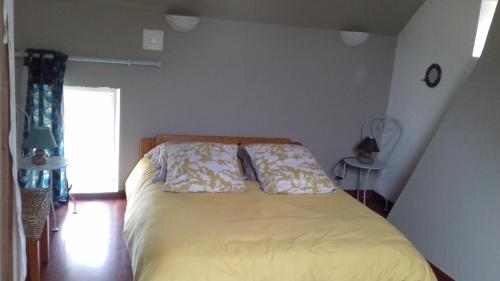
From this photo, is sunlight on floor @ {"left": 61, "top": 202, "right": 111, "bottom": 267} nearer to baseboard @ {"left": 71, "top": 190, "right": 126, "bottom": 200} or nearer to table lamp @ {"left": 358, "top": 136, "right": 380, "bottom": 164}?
baseboard @ {"left": 71, "top": 190, "right": 126, "bottom": 200}

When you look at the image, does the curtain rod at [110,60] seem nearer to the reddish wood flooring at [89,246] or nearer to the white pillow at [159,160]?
the white pillow at [159,160]

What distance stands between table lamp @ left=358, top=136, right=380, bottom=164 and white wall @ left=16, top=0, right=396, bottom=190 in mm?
203

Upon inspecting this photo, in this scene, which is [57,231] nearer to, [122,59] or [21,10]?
[122,59]

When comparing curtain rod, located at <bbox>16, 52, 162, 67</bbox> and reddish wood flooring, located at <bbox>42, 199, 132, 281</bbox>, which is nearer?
reddish wood flooring, located at <bbox>42, 199, 132, 281</bbox>

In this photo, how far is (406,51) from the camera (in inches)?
142

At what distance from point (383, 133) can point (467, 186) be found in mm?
1419

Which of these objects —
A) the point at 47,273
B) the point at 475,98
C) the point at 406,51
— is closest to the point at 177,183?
the point at 47,273

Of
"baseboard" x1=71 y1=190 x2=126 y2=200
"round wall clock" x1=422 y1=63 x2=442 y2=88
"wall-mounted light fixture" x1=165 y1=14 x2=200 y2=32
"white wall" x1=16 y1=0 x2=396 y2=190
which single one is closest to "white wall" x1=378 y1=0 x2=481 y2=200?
"round wall clock" x1=422 y1=63 x2=442 y2=88

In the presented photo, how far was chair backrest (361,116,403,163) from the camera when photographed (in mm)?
3771

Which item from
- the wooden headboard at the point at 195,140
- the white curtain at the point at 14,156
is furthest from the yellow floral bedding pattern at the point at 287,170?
the white curtain at the point at 14,156

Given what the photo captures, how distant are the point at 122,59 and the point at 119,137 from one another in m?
0.66

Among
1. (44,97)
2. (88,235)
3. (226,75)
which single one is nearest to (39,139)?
(44,97)

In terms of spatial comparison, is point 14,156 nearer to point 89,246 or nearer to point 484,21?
point 89,246

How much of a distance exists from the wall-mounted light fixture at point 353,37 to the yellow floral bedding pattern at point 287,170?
3.99 feet
